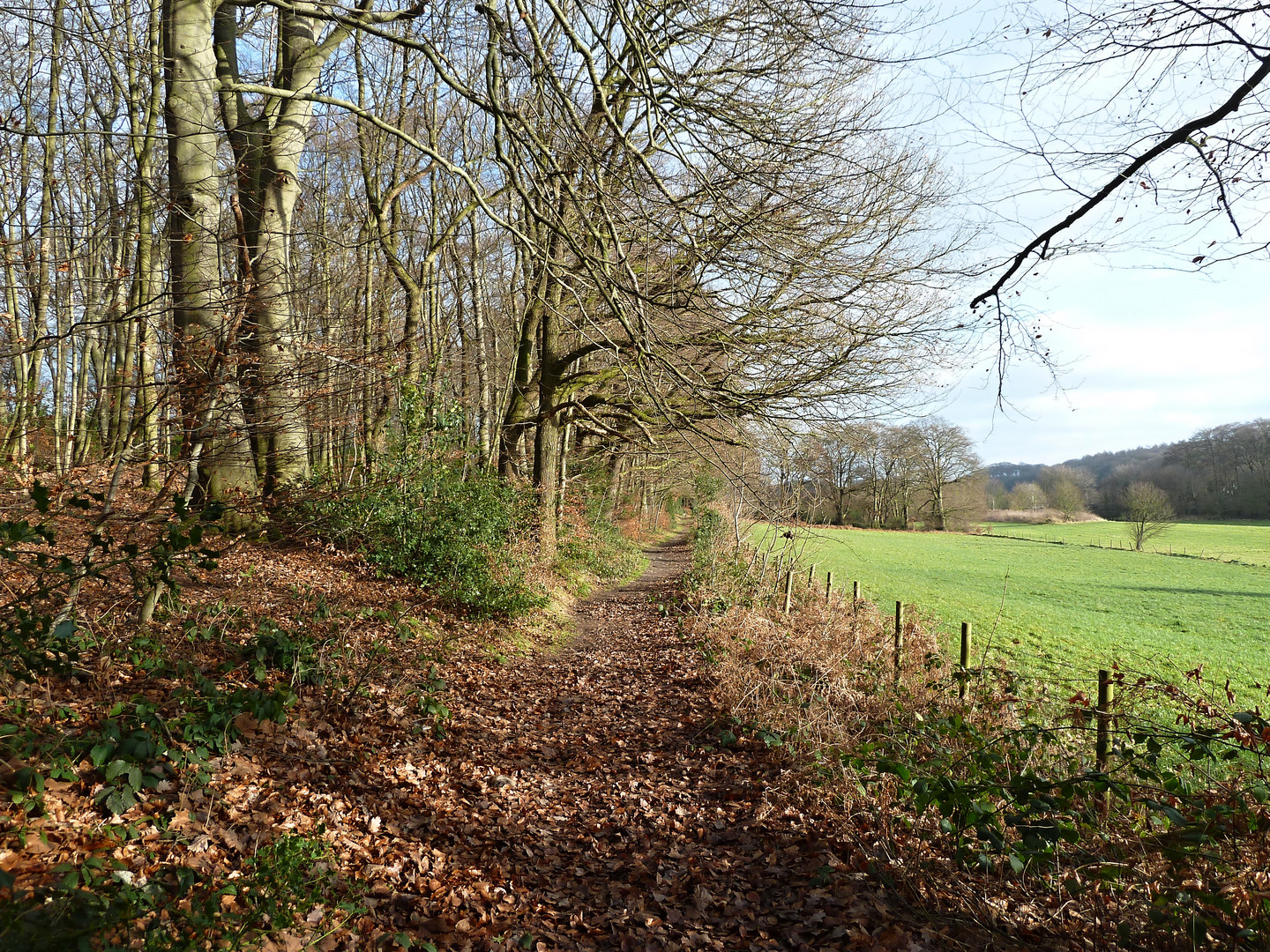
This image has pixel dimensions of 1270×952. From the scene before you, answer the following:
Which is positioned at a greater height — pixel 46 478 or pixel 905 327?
pixel 905 327

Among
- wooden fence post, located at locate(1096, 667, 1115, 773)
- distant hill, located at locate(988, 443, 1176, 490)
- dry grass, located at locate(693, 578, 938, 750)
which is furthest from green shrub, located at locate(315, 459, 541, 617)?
distant hill, located at locate(988, 443, 1176, 490)

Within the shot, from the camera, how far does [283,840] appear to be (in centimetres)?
350

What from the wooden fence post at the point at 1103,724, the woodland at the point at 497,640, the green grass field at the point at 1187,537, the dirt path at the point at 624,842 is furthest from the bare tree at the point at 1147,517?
the dirt path at the point at 624,842

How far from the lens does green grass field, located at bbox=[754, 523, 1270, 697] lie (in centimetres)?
1397

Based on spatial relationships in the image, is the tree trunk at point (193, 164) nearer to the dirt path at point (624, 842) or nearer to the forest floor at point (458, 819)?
the forest floor at point (458, 819)

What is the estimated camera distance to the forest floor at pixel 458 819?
323 cm

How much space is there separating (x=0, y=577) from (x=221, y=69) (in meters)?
7.23

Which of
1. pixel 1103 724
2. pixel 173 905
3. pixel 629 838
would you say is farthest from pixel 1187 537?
pixel 173 905

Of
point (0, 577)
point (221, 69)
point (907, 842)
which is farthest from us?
point (221, 69)

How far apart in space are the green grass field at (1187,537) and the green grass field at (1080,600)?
1636mm

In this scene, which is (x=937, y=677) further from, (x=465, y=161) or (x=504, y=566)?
(x=465, y=161)

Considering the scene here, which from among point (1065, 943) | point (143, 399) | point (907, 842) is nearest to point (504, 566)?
point (143, 399)

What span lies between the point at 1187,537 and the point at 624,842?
54.5 meters

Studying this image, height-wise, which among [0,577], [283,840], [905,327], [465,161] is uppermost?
[465,161]
